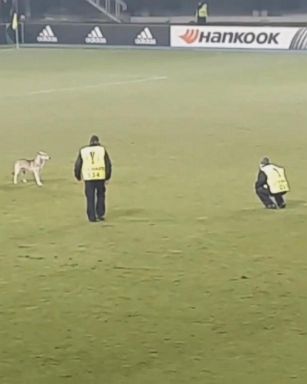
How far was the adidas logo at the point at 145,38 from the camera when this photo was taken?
4319 cm

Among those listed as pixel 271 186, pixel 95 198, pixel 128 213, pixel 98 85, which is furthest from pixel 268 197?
pixel 98 85

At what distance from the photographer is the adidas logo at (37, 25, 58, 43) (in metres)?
45.3

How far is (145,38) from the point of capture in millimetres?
43344

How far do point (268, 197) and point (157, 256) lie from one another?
2769 millimetres

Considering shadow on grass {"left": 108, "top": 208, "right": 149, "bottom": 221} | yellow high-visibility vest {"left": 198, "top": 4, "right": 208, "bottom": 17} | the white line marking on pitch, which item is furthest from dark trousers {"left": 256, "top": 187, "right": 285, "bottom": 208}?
yellow high-visibility vest {"left": 198, "top": 4, "right": 208, "bottom": 17}

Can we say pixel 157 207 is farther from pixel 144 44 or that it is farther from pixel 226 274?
pixel 144 44

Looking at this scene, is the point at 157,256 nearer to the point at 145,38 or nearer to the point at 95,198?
the point at 95,198

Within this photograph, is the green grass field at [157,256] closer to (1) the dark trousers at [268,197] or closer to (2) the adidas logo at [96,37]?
(1) the dark trousers at [268,197]

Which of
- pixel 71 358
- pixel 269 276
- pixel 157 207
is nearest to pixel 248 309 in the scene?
pixel 269 276

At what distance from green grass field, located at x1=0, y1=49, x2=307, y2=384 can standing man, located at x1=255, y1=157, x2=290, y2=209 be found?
24cm

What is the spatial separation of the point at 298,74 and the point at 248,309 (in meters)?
24.0

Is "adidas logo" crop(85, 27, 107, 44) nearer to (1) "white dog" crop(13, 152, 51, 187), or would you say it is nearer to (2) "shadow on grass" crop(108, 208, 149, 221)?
(1) "white dog" crop(13, 152, 51, 187)

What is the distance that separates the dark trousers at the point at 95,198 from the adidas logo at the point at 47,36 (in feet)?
107

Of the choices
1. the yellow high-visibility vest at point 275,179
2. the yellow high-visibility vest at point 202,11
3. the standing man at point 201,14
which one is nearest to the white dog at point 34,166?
the yellow high-visibility vest at point 275,179
